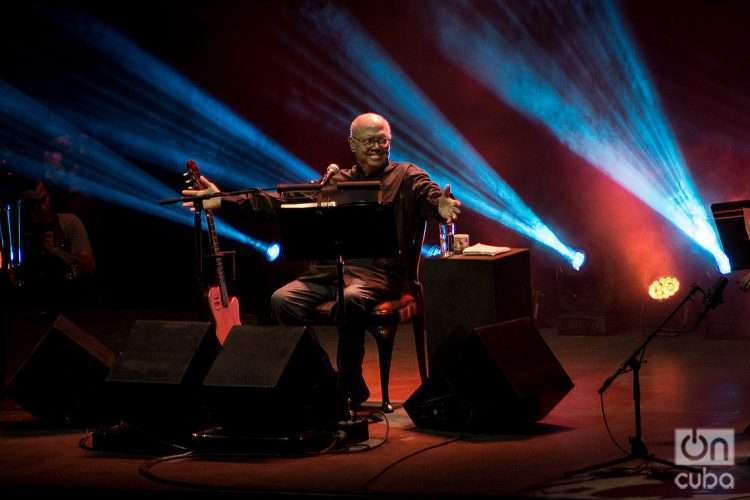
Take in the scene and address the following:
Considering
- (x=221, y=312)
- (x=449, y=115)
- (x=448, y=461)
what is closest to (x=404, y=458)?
(x=448, y=461)

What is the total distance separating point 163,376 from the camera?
5348 mm

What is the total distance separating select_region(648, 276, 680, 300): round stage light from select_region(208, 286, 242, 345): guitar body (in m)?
3.06

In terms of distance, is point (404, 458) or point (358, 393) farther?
A: point (358, 393)

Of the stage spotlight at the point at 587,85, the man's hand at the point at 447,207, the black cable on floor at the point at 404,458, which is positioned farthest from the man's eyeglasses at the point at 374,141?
the stage spotlight at the point at 587,85

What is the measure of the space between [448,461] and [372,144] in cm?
185

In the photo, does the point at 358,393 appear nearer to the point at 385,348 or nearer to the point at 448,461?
the point at 385,348

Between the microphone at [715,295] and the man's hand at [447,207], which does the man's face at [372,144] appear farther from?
the microphone at [715,295]

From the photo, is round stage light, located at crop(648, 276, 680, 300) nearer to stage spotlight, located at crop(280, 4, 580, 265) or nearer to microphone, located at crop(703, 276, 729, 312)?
stage spotlight, located at crop(280, 4, 580, 265)

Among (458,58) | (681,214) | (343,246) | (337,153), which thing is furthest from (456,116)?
(343,246)

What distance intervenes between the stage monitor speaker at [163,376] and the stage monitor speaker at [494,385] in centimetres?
99

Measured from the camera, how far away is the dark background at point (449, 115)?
802 cm

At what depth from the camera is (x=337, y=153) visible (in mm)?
9562

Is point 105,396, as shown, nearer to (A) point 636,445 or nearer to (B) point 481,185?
(A) point 636,445

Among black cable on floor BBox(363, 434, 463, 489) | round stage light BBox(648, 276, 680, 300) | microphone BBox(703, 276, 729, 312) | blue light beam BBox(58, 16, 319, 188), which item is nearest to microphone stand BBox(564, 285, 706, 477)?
microphone BBox(703, 276, 729, 312)
